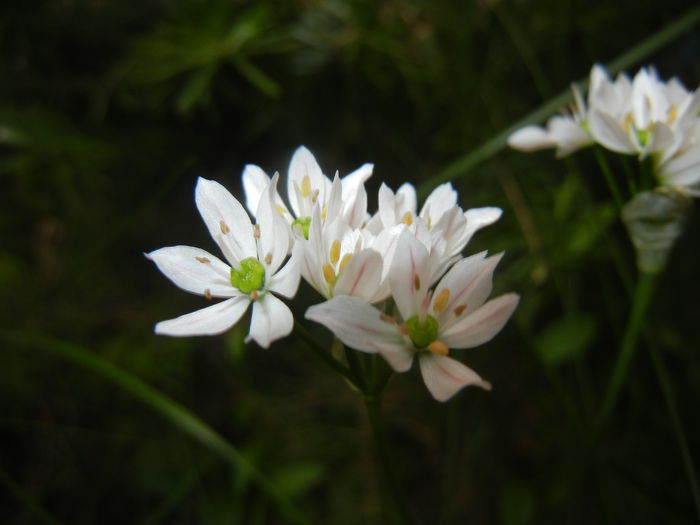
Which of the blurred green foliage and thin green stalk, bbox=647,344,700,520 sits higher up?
the blurred green foliage

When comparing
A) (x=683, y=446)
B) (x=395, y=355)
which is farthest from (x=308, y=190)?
(x=683, y=446)

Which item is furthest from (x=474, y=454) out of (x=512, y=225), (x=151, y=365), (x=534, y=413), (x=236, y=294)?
(x=236, y=294)

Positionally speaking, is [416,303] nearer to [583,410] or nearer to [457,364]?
[457,364]

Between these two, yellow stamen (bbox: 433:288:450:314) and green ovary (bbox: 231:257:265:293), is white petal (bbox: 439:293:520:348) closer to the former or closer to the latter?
yellow stamen (bbox: 433:288:450:314)

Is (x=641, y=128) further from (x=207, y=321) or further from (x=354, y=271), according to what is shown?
(x=207, y=321)

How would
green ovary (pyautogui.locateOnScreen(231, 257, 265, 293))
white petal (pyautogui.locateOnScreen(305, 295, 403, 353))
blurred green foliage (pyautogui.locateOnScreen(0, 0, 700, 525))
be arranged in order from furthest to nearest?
blurred green foliage (pyautogui.locateOnScreen(0, 0, 700, 525)) < green ovary (pyautogui.locateOnScreen(231, 257, 265, 293)) < white petal (pyautogui.locateOnScreen(305, 295, 403, 353))

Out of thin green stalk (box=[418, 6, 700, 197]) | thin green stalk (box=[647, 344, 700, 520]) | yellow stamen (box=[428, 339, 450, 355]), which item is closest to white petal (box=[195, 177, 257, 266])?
yellow stamen (box=[428, 339, 450, 355])

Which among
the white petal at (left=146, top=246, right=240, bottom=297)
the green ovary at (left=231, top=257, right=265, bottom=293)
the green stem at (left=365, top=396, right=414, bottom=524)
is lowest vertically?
the green stem at (left=365, top=396, right=414, bottom=524)

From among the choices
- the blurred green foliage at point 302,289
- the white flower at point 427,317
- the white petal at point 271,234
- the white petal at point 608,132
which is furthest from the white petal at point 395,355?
the blurred green foliage at point 302,289
